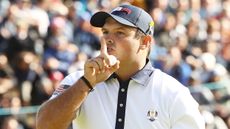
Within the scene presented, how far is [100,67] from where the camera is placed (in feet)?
14.0

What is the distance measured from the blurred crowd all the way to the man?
5.52m

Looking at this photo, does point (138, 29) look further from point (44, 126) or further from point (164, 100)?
point (44, 126)

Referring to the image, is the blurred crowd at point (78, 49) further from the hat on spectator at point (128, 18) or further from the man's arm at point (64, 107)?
the man's arm at point (64, 107)

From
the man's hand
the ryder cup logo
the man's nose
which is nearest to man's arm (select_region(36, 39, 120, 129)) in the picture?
the man's hand

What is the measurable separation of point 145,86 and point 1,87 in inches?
232

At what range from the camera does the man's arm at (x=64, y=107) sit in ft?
14.1

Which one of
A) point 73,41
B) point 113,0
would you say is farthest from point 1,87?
point 113,0

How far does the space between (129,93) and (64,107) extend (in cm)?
53

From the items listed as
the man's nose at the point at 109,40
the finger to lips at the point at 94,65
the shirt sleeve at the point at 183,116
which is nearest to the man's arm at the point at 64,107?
the finger to lips at the point at 94,65

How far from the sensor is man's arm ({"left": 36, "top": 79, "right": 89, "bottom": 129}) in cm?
431

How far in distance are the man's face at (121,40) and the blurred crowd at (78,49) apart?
560cm

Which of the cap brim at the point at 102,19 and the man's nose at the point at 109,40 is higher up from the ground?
the cap brim at the point at 102,19

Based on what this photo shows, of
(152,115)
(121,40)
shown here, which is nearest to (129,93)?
(152,115)

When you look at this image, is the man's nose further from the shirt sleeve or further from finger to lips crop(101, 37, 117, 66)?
the shirt sleeve
